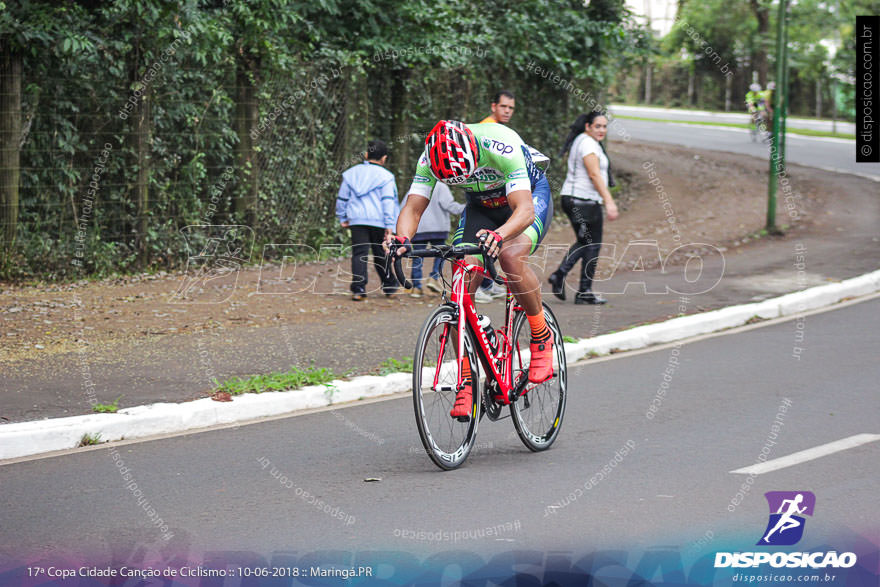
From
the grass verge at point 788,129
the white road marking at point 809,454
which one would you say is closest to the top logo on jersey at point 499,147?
the white road marking at point 809,454

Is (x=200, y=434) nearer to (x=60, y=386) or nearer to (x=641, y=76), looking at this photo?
(x=60, y=386)

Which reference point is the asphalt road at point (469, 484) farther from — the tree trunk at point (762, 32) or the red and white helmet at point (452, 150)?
the tree trunk at point (762, 32)

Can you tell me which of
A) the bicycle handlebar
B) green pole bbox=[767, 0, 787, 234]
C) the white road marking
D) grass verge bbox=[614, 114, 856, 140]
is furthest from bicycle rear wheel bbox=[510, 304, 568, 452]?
grass verge bbox=[614, 114, 856, 140]

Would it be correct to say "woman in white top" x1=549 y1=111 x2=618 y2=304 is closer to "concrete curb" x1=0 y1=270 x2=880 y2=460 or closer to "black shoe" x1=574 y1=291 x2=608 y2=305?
"black shoe" x1=574 y1=291 x2=608 y2=305

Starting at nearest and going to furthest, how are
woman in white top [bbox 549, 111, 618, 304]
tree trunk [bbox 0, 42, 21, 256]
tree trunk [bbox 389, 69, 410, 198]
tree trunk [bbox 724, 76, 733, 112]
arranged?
tree trunk [bbox 0, 42, 21, 256], woman in white top [bbox 549, 111, 618, 304], tree trunk [bbox 389, 69, 410, 198], tree trunk [bbox 724, 76, 733, 112]

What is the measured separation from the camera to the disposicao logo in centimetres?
473

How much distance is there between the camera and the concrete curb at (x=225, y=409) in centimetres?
661

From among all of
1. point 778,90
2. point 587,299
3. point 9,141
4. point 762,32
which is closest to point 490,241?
point 587,299

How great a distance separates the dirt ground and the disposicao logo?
19.6 feet

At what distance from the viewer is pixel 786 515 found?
17.3ft

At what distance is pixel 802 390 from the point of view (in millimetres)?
8250

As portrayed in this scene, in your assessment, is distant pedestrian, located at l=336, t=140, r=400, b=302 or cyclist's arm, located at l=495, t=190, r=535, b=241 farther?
distant pedestrian, located at l=336, t=140, r=400, b=302

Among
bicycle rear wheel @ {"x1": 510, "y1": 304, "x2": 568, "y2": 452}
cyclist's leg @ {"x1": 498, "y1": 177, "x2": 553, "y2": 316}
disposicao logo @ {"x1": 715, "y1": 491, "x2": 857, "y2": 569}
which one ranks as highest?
cyclist's leg @ {"x1": 498, "y1": 177, "x2": 553, "y2": 316}

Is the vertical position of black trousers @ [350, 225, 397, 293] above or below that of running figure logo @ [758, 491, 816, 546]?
above
